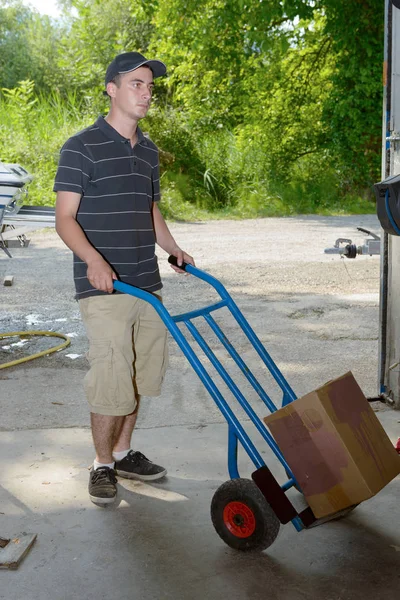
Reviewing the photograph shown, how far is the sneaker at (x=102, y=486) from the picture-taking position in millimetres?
3541

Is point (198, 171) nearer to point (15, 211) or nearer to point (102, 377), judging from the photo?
point (15, 211)

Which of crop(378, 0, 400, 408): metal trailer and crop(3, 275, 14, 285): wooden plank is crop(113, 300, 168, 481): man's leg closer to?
crop(378, 0, 400, 408): metal trailer

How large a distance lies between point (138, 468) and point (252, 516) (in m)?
0.91

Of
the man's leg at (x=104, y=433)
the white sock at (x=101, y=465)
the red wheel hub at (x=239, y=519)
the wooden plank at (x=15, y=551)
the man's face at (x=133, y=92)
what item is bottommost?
the wooden plank at (x=15, y=551)

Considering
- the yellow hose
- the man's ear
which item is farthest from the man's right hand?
the yellow hose

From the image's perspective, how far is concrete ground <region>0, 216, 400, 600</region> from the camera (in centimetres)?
288

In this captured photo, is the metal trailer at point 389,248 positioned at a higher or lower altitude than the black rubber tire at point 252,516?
higher

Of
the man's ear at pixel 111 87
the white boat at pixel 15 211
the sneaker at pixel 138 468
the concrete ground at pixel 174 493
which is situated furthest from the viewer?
the white boat at pixel 15 211

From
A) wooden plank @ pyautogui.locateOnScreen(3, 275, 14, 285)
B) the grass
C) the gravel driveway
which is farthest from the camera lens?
the grass

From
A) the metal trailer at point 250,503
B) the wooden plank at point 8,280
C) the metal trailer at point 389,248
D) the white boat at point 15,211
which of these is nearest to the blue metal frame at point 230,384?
the metal trailer at point 250,503

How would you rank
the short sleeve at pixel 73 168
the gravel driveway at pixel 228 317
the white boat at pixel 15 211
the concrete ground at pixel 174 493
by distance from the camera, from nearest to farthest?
the concrete ground at pixel 174 493 < the short sleeve at pixel 73 168 < the gravel driveway at pixel 228 317 < the white boat at pixel 15 211

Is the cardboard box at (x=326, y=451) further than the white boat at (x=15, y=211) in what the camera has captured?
No

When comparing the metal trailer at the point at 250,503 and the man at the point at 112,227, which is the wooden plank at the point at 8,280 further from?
the metal trailer at the point at 250,503

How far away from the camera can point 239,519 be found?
120 inches
